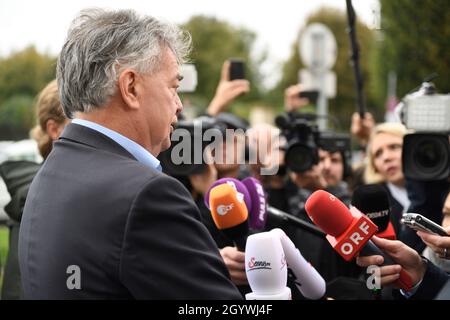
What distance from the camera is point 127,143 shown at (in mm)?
1814

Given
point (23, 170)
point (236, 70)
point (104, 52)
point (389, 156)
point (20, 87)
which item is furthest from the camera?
point (20, 87)

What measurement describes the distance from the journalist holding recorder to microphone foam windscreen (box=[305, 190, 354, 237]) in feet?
1.78

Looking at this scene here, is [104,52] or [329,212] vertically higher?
[104,52]

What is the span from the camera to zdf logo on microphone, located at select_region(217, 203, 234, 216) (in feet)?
7.49

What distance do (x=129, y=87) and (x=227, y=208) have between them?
2.12 ft

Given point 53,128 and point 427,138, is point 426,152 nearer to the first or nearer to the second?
point 427,138

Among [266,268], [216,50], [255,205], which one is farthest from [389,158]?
[216,50]

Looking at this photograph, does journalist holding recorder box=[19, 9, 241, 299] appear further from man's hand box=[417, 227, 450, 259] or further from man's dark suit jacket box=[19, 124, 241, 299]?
man's hand box=[417, 227, 450, 259]

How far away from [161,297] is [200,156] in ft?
6.71

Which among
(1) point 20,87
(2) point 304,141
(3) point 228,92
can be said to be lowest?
(2) point 304,141

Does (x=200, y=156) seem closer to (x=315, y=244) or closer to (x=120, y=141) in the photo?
(x=315, y=244)

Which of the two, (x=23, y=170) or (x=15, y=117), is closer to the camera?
(x=23, y=170)

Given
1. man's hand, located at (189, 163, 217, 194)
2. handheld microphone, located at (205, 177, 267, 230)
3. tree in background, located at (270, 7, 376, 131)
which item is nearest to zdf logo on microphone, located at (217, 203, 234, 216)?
handheld microphone, located at (205, 177, 267, 230)
